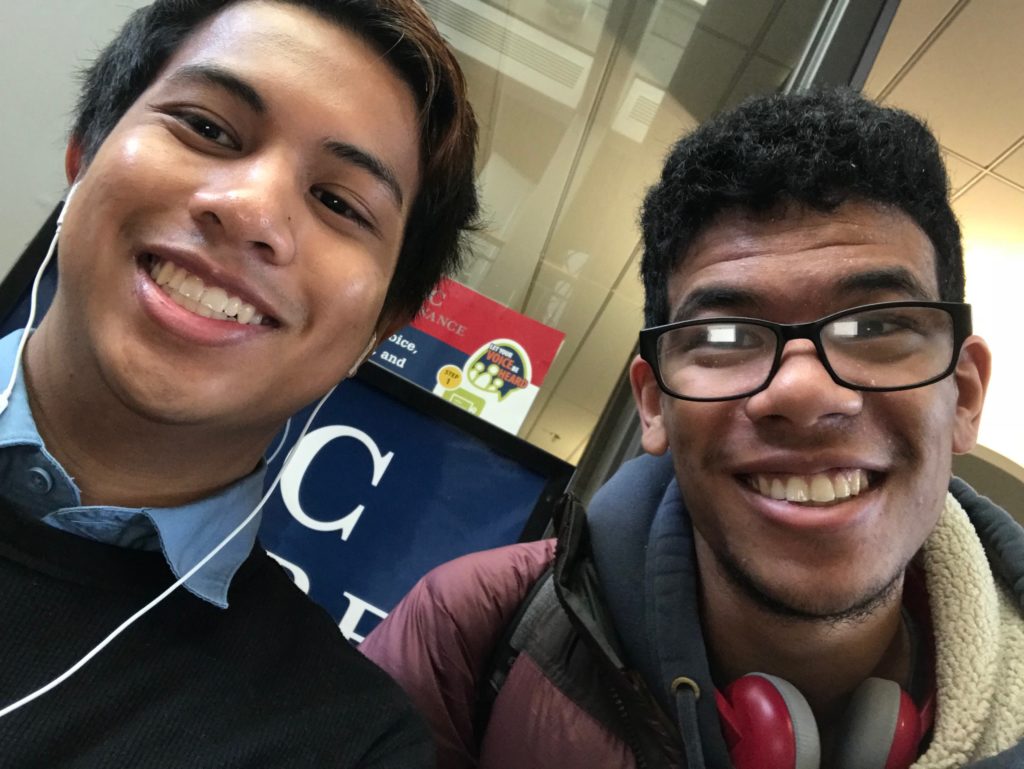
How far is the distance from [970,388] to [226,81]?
1.04m

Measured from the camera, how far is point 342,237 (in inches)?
29.3

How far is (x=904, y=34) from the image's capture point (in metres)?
1.69

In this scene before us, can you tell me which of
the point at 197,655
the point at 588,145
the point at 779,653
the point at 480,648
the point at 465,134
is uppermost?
the point at 588,145

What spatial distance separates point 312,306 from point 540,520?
0.54 m

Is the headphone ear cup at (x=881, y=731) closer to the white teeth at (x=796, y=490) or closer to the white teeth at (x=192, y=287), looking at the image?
the white teeth at (x=796, y=490)

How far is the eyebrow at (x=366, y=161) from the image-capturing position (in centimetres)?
72

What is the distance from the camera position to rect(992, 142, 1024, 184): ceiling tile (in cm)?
195

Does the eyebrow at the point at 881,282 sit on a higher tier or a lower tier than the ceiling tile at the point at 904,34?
lower

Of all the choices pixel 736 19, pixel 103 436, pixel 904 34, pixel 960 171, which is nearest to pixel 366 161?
pixel 103 436

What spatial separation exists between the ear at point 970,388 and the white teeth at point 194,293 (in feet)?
3.07

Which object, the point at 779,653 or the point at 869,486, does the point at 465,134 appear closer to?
the point at 869,486

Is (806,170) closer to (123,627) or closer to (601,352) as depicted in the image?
(123,627)

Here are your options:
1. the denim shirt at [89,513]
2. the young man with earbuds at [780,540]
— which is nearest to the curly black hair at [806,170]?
the young man with earbuds at [780,540]

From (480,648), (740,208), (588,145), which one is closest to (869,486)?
(740,208)
